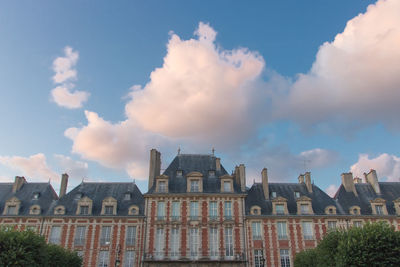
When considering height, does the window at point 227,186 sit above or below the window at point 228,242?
above

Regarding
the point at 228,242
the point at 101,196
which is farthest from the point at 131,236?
the point at 228,242

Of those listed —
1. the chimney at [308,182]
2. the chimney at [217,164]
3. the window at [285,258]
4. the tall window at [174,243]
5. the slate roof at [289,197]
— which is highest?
the chimney at [217,164]

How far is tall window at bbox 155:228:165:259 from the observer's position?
2619cm

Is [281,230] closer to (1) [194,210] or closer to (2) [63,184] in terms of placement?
(1) [194,210]

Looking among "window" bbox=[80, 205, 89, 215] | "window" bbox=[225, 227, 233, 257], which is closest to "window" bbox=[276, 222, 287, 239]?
"window" bbox=[225, 227, 233, 257]

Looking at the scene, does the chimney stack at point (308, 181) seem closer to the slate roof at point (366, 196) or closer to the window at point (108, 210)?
the slate roof at point (366, 196)

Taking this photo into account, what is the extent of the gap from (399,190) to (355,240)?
56.8 feet

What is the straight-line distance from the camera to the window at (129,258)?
86.0 ft

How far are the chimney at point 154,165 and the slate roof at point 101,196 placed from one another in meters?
2.20

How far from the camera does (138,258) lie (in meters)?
26.3

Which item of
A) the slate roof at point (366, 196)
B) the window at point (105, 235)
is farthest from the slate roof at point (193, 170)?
the slate roof at point (366, 196)

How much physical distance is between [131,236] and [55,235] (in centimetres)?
613

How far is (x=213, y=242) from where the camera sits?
26703 millimetres

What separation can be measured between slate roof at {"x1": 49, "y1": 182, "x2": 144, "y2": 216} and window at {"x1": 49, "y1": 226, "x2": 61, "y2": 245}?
1332 millimetres
